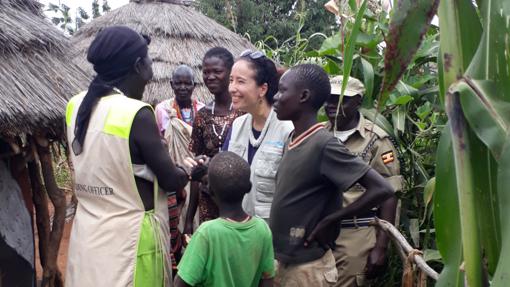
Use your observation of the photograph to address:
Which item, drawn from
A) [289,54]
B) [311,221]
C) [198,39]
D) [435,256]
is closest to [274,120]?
[311,221]

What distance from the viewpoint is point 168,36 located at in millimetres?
8812

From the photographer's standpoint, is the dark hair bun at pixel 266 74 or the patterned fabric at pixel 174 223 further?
the patterned fabric at pixel 174 223

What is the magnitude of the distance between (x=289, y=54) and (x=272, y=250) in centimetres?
271

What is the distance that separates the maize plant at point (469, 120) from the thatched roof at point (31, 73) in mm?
2475

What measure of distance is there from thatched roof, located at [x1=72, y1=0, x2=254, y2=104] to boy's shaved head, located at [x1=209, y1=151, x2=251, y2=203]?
5.97 meters

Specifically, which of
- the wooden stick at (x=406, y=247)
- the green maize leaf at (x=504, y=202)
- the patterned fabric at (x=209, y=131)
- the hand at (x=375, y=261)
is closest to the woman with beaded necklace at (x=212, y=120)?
the patterned fabric at (x=209, y=131)

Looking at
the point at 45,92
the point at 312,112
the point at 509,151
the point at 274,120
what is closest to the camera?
the point at 509,151

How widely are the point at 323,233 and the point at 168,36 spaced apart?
22.8 ft

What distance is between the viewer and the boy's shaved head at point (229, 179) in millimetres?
2258

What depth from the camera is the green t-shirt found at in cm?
217

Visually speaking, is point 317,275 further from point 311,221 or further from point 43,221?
point 43,221

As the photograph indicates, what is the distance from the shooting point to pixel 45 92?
11.4 feet

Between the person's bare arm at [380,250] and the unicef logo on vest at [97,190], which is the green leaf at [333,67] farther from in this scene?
the unicef logo on vest at [97,190]

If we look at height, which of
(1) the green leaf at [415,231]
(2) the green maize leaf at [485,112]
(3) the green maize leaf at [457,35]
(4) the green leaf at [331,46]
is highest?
(3) the green maize leaf at [457,35]
